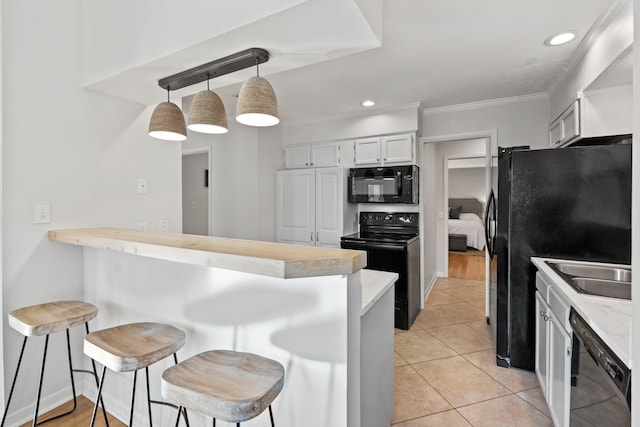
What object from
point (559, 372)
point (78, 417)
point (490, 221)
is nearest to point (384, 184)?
point (490, 221)

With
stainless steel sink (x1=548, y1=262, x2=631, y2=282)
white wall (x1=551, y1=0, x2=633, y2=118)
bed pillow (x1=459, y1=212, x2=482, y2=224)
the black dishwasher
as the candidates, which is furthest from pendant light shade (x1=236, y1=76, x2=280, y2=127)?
bed pillow (x1=459, y1=212, x2=482, y2=224)

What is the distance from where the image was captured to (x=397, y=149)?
3584 mm

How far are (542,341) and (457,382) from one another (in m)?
0.66

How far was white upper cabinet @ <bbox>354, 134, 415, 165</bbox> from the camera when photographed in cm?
352

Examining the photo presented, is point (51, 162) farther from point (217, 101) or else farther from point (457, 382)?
point (457, 382)

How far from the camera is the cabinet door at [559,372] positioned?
4.93 feet

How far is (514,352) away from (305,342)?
2.03 m

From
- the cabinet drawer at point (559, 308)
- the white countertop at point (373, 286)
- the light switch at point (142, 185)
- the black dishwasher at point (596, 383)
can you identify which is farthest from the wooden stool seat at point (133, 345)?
the cabinet drawer at point (559, 308)

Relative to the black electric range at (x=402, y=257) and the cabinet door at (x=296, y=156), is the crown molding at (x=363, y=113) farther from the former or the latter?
the black electric range at (x=402, y=257)

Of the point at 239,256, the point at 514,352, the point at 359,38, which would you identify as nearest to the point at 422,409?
the point at 514,352

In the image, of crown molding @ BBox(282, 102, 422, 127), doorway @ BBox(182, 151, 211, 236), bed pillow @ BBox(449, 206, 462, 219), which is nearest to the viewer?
crown molding @ BBox(282, 102, 422, 127)

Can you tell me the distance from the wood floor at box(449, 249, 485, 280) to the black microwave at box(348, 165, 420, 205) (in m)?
2.59

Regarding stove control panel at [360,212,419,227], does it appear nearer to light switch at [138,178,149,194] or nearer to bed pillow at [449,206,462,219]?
light switch at [138,178,149,194]

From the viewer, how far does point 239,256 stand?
42.5 inches
